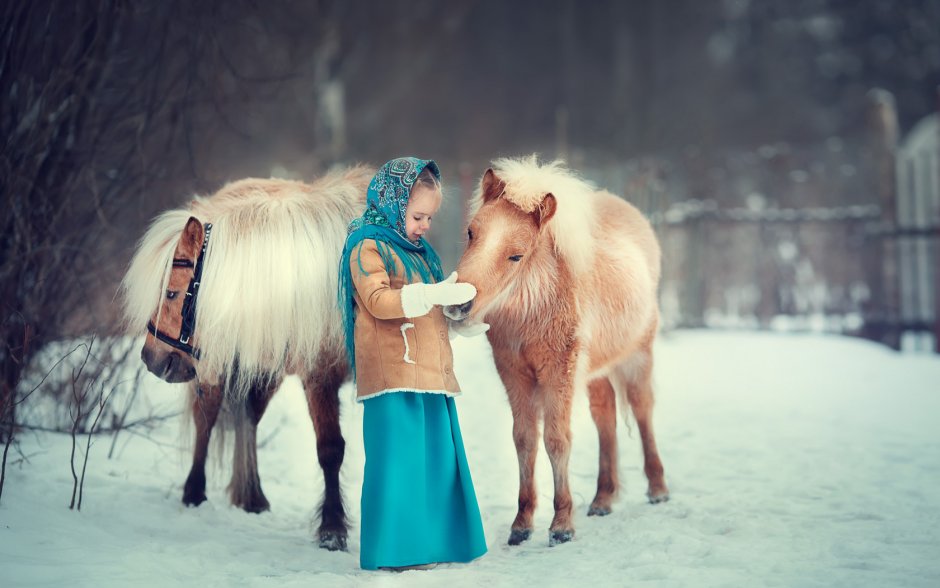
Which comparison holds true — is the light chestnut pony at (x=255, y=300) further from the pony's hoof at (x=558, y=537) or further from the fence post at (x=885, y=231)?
the fence post at (x=885, y=231)

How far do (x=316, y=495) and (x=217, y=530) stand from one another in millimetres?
988

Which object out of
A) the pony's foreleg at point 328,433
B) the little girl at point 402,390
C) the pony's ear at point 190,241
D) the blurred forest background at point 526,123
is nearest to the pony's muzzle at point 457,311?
the little girl at point 402,390

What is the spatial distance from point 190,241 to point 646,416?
8.96 ft

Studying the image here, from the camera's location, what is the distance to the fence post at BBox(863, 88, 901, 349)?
906cm

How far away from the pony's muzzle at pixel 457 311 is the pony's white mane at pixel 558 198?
60cm

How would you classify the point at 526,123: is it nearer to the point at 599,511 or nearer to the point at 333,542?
the point at 599,511

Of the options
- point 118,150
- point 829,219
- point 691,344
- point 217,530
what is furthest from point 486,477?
point 829,219

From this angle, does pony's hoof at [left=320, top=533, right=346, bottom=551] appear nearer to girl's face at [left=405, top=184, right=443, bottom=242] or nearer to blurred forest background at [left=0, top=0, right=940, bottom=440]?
girl's face at [left=405, top=184, right=443, bottom=242]

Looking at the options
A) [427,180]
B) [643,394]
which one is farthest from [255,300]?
[643,394]

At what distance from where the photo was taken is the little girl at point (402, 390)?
3338 millimetres

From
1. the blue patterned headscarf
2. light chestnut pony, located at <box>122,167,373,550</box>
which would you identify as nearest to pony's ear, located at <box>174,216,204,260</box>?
light chestnut pony, located at <box>122,167,373,550</box>

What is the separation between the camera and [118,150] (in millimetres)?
5734

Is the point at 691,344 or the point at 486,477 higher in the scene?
the point at 691,344

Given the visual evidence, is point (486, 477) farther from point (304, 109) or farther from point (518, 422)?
point (304, 109)
